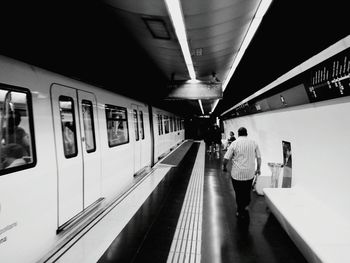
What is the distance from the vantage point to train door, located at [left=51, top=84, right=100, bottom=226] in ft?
9.27

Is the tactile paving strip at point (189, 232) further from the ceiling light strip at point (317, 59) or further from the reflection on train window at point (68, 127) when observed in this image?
the ceiling light strip at point (317, 59)

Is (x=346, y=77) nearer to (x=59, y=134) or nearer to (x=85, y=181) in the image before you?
(x=59, y=134)

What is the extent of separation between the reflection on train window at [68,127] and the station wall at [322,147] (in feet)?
10.8

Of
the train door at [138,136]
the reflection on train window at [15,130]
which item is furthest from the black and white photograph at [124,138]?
the train door at [138,136]

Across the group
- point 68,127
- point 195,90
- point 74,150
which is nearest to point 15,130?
point 68,127

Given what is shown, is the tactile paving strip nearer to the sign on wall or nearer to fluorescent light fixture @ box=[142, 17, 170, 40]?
the sign on wall

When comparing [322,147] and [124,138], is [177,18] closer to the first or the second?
[322,147]

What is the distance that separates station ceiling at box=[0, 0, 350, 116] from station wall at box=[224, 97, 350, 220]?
0.77 metres

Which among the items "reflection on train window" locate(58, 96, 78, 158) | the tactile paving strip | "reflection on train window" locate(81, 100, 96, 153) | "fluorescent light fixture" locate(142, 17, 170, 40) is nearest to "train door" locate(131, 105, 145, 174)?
the tactile paving strip

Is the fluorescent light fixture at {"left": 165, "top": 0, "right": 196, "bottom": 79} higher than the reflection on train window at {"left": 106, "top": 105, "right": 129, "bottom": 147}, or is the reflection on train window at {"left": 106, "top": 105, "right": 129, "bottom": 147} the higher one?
the fluorescent light fixture at {"left": 165, "top": 0, "right": 196, "bottom": 79}

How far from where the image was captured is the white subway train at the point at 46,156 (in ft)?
6.92

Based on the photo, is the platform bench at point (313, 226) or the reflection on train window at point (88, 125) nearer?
the platform bench at point (313, 226)

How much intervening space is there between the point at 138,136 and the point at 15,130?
4.10 m

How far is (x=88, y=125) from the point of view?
3.64 m
